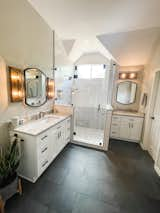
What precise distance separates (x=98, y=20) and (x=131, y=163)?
3.16 meters

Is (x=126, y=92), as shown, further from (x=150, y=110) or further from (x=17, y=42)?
(x=17, y=42)

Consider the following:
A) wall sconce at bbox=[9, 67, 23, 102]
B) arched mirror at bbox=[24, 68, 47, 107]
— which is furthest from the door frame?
wall sconce at bbox=[9, 67, 23, 102]

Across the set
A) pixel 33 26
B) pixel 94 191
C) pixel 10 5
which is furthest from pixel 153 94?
pixel 10 5

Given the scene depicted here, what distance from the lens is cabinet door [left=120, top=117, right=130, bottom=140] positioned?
3393 millimetres

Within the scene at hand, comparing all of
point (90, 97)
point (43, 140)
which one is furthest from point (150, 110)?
point (43, 140)

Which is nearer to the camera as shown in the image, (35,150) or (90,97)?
(35,150)

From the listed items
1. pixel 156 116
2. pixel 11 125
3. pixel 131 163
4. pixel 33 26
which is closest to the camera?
pixel 11 125

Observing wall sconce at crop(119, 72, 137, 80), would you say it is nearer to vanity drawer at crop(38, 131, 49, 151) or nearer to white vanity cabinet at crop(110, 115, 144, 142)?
white vanity cabinet at crop(110, 115, 144, 142)

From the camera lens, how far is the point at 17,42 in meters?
1.90

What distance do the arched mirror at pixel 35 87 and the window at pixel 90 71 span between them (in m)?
1.74

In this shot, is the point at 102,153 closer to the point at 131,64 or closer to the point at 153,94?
the point at 153,94

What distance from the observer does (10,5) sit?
1.70m

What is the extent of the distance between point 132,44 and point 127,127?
2321 millimetres

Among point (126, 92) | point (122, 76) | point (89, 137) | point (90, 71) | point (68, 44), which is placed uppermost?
point (68, 44)
